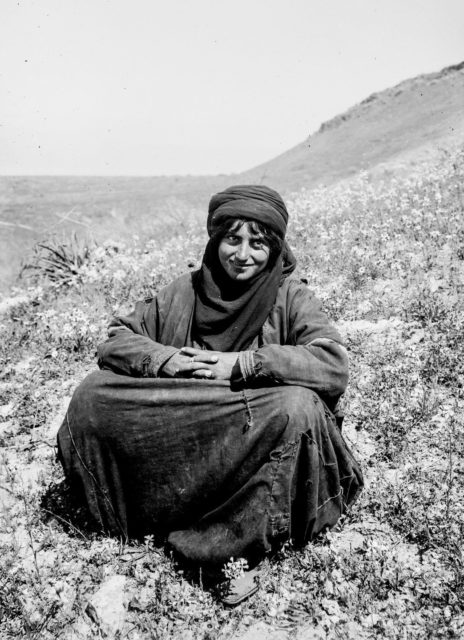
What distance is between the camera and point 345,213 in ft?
32.8

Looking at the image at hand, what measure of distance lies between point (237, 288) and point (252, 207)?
54 cm

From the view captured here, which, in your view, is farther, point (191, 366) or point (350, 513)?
point (350, 513)

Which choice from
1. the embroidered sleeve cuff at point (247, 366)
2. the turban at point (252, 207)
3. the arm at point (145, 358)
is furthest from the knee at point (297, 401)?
the turban at point (252, 207)

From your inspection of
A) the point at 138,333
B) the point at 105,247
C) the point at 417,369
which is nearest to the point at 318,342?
the point at 138,333

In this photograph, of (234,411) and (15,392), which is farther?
(15,392)

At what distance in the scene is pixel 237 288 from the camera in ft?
11.8

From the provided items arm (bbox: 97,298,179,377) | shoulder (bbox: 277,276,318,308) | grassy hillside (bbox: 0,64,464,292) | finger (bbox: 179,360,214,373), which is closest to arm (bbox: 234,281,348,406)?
shoulder (bbox: 277,276,318,308)

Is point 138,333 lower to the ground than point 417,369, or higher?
higher

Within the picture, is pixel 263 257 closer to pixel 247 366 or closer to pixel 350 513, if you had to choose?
pixel 247 366

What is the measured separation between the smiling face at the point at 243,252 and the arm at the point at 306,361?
43 centimetres

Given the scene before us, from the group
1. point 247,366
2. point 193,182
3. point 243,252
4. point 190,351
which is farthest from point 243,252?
point 193,182

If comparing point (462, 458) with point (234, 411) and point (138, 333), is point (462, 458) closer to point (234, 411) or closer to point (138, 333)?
point (234, 411)

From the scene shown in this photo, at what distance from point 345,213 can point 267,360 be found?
763 centimetres

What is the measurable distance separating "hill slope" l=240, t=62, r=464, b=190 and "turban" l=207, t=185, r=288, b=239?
13505mm
